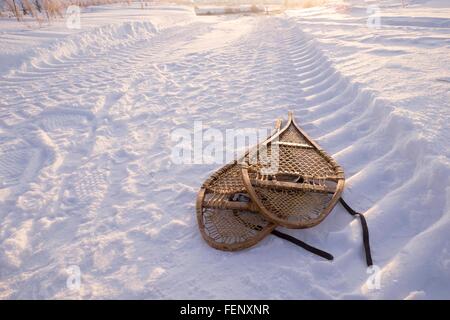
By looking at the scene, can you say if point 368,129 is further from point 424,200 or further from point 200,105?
point 200,105

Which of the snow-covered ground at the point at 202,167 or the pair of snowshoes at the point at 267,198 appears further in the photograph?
the pair of snowshoes at the point at 267,198

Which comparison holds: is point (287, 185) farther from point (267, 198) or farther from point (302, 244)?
point (302, 244)

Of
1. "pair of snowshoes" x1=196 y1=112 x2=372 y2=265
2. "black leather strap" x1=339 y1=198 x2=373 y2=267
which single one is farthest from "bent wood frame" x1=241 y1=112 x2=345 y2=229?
"black leather strap" x1=339 y1=198 x2=373 y2=267

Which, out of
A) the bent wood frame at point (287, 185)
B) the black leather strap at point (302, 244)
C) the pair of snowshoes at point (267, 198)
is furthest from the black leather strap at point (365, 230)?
the black leather strap at point (302, 244)

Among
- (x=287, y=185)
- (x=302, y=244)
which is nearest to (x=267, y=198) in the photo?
(x=287, y=185)

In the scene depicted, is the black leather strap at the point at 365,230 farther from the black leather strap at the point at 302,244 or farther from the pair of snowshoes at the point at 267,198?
the black leather strap at the point at 302,244

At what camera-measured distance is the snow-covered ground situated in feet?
5.91

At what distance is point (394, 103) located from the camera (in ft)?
9.44

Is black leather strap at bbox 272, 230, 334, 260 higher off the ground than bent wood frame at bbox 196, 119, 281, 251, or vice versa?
bent wood frame at bbox 196, 119, 281, 251

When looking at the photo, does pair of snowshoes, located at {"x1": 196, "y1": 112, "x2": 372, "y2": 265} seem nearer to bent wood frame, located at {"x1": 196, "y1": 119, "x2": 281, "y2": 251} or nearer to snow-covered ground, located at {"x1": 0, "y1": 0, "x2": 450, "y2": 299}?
bent wood frame, located at {"x1": 196, "y1": 119, "x2": 281, "y2": 251}

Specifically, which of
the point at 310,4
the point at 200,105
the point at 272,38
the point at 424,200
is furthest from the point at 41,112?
the point at 310,4

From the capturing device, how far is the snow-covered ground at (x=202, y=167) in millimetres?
1803

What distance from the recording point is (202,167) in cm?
290
